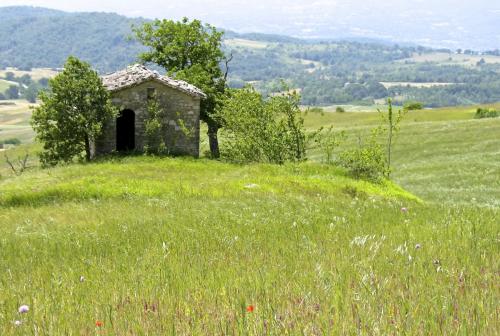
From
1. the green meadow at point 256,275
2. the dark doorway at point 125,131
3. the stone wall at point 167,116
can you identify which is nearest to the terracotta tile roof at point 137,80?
the stone wall at point 167,116

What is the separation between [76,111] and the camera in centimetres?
3500

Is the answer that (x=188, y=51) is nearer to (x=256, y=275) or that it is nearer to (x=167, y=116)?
(x=167, y=116)

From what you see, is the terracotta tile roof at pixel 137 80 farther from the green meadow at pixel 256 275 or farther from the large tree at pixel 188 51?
the green meadow at pixel 256 275

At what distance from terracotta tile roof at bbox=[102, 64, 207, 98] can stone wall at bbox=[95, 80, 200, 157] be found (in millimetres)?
454

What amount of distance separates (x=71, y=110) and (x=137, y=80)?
4.86 m

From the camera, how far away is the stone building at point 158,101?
36.8 meters

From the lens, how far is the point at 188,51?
46500 mm

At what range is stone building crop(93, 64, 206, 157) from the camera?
36781 millimetres

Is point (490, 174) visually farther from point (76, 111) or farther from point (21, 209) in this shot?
point (21, 209)

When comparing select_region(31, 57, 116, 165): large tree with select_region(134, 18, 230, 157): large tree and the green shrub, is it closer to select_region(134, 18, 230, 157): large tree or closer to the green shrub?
select_region(134, 18, 230, 157): large tree

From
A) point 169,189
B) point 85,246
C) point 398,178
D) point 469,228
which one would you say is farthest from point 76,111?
point 469,228

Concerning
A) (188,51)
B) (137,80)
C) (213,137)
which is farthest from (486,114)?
(137,80)

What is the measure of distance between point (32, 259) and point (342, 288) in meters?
5.13

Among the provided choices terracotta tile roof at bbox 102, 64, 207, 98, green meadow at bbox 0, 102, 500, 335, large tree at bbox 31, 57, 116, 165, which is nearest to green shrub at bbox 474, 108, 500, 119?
terracotta tile roof at bbox 102, 64, 207, 98
